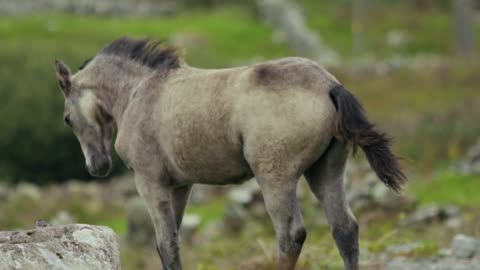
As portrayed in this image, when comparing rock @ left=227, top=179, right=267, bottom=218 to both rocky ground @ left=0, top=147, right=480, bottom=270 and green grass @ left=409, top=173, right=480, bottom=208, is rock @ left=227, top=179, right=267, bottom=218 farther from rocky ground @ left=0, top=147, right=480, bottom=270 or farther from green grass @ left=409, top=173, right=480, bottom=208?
green grass @ left=409, top=173, right=480, bottom=208

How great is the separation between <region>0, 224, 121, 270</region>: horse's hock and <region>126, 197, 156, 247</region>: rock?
12283mm

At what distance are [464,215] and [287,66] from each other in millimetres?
8681

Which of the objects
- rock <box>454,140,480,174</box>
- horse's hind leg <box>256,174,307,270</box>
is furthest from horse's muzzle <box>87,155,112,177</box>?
rock <box>454,140,480,174</box>

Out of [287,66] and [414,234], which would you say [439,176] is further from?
[287,66]

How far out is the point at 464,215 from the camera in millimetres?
18844

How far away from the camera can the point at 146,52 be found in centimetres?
1298

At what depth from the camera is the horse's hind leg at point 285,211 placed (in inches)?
422

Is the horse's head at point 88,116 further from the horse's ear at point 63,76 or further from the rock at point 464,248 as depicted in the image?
the rock at point 464,248

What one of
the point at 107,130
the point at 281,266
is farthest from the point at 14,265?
the point at 107,130

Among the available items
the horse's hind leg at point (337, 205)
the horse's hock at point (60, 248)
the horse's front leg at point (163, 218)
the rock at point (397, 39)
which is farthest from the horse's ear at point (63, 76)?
the rock at point (397, 39)

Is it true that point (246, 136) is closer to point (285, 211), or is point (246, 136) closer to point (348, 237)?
point (285, 211)

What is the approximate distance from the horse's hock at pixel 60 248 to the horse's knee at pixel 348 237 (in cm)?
295

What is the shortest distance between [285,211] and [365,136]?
1.01 metres

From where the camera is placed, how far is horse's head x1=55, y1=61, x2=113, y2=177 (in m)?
13.0
